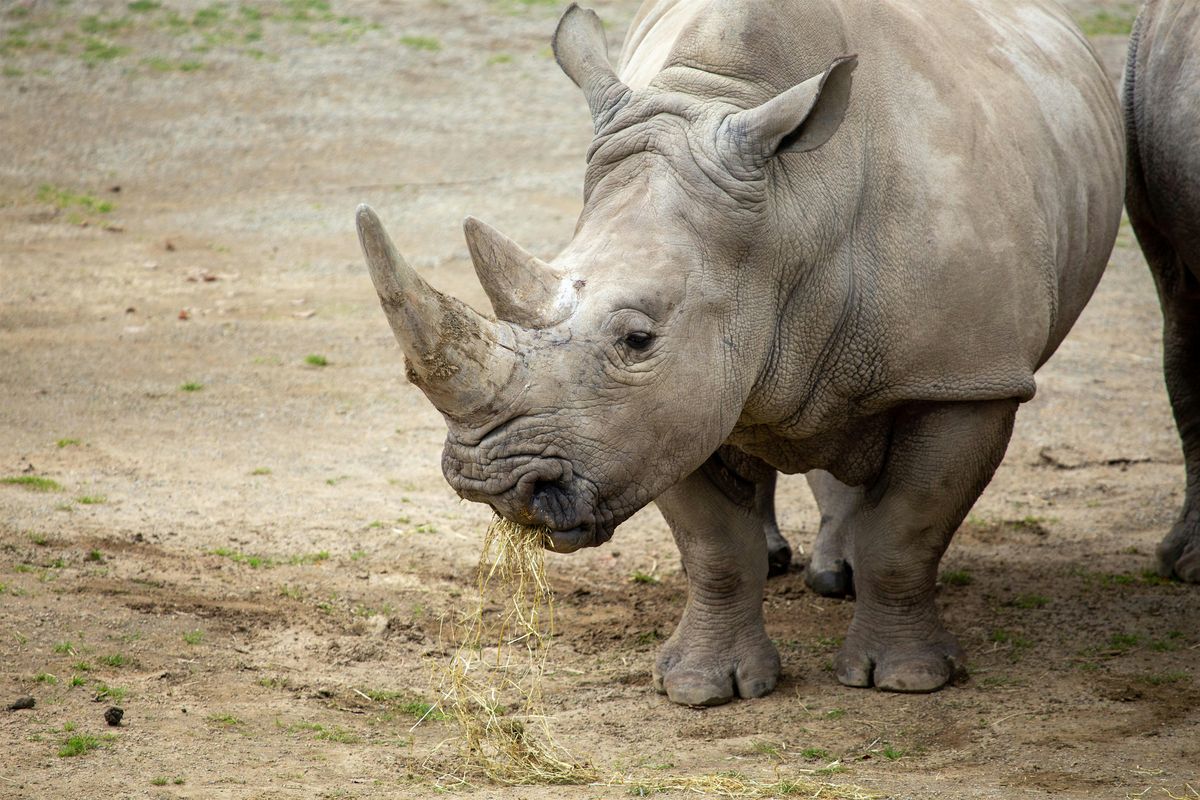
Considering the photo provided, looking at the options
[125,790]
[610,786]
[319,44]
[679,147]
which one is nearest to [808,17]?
[679,147]

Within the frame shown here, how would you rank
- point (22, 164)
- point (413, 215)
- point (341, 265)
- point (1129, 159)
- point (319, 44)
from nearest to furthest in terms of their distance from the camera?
point (1129, 159)
point (341, 265)
point (413, 215)
point (22, 164)
point (319, 44)

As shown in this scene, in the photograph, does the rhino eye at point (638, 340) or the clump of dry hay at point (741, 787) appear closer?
the rhino eye at point (638, 340)

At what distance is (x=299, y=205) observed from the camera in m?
13.1

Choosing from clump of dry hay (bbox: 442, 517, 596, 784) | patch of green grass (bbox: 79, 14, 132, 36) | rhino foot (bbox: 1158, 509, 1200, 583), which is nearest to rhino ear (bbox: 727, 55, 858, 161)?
clump of dry hay (bbox: 442, 517, 596, 784)

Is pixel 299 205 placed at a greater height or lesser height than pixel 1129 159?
lesser

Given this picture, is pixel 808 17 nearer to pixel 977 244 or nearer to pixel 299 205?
pixel 977 244

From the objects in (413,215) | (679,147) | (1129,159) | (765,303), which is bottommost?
(413,215)

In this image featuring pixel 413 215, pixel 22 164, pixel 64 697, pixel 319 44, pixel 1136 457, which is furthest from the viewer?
pixel 319 44

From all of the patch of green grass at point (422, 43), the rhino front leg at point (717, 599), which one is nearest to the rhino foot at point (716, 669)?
the rhino front leg at point (717, 599)

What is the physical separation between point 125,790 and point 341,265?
7545 millimetres

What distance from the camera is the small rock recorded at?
508cm

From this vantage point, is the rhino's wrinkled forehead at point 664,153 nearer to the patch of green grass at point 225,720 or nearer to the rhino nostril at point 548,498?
the rhino nostril at point 548,498

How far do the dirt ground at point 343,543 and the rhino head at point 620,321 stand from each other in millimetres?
986

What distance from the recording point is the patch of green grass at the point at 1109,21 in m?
18.0
